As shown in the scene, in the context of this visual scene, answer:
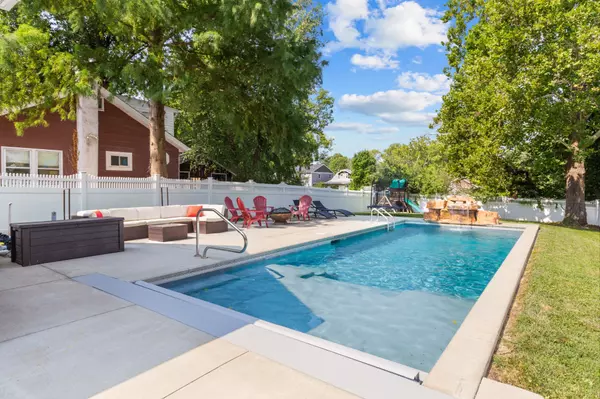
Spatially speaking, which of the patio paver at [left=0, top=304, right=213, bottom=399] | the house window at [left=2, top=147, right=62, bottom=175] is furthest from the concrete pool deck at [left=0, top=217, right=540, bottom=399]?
the house window at [left=2, top=147, right=62, bottom=175]

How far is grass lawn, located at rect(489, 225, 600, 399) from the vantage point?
8.52 ft

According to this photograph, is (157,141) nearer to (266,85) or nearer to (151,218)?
(151,218)

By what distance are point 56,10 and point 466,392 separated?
45.1 ft

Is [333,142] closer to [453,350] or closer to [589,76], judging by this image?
[589,76]

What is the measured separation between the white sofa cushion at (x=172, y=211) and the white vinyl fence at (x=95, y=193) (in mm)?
1472

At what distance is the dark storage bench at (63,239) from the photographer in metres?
5.83

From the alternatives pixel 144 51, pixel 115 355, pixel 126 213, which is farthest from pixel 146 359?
pixel 144 51

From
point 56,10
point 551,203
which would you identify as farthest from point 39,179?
point 551,203

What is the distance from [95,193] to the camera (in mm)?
10227

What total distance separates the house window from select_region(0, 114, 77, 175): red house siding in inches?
6.9

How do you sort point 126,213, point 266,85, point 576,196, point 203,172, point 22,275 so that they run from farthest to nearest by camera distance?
point 203,172
point 576,196
point 266,85
point 126,213
point 22,275

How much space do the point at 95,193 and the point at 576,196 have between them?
65.8 ft

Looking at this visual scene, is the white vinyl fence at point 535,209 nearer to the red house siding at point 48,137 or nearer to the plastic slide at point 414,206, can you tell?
the plastic slide at point 414,206

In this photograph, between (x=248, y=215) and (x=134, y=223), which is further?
(x=248, y=215)
